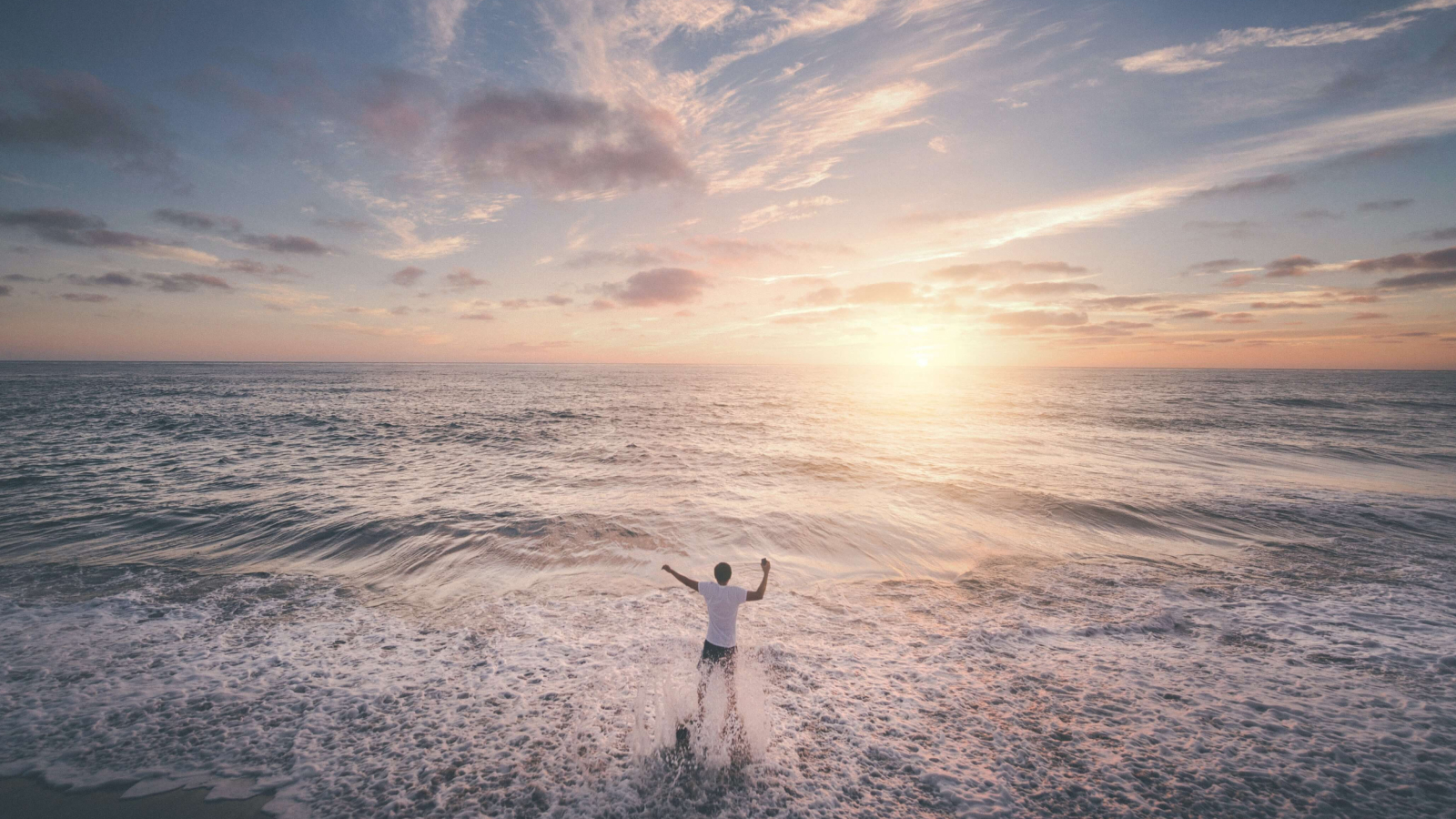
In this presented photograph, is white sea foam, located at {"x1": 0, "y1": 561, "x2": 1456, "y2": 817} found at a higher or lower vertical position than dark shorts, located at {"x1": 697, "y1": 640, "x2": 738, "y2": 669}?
lower

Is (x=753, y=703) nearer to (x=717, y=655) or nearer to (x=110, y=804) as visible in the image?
(x=717, y=655)

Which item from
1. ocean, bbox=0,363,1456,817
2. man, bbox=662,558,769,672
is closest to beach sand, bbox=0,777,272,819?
ocean, bbox=0,363,1456,817

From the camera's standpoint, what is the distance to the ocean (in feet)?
17.4

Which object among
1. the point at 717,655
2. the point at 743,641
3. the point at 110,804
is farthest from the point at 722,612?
the point at 110,804

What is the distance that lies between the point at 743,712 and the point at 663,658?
1.84 metres

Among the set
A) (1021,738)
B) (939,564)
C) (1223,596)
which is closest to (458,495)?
(939,564)

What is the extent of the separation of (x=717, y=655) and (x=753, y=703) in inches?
40.7

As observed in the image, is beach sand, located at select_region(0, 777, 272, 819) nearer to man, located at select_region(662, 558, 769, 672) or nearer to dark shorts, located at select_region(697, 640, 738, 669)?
dark shorts, located at select_region(697, 640, 738, 669)

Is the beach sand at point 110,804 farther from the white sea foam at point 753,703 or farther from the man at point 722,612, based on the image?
the man at point 722,612

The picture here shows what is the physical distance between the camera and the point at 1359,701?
6387 mm

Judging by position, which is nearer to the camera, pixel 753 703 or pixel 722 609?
pixel 722 609

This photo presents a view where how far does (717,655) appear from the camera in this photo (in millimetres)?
6121

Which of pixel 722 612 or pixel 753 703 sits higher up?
pixel 722 612

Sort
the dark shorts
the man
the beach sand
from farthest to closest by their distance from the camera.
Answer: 1. the dark shorts
2. the man
3. the beach sand
